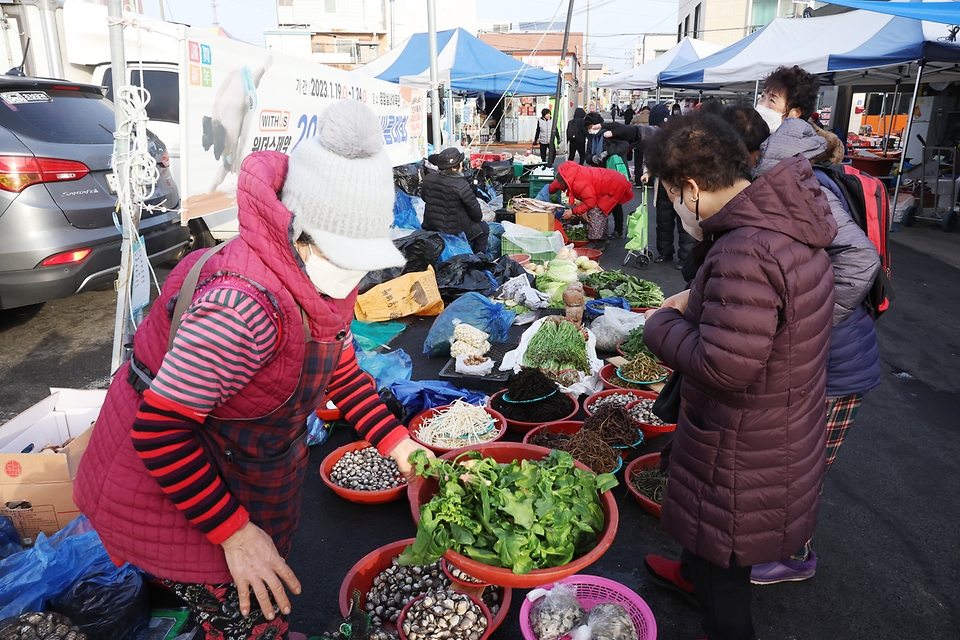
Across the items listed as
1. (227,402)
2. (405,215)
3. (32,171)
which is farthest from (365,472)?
(405,215)

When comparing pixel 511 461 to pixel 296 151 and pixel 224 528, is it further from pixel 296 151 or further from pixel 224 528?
pixel 296 151

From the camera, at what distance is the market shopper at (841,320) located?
7.70ft

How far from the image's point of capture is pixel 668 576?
271cm

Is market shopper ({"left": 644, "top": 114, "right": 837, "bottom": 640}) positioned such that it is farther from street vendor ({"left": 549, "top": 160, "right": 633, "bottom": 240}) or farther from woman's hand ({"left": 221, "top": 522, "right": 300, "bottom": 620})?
street vendor ({"left": 549, "top": 160, "right": 633, "bottom": 240})

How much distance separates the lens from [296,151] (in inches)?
56.8

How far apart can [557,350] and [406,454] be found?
292 centimetres

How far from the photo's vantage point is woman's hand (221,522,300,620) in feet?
4.87

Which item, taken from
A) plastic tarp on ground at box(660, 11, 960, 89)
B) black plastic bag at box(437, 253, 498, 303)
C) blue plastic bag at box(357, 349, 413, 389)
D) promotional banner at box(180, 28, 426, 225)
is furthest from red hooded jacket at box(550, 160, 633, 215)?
blue plastic bag at box(357, 349, 413, 389)

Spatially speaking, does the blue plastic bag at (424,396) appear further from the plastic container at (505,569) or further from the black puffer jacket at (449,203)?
the black puffer jacket at (449,203)

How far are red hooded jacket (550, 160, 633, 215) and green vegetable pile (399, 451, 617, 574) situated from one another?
787cm

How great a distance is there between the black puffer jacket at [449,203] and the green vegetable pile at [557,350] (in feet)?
10.3

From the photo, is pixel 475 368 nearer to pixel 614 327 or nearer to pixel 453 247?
pixel 614 327

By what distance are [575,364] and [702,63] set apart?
1192cm

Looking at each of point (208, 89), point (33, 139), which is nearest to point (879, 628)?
point (208, 89)
